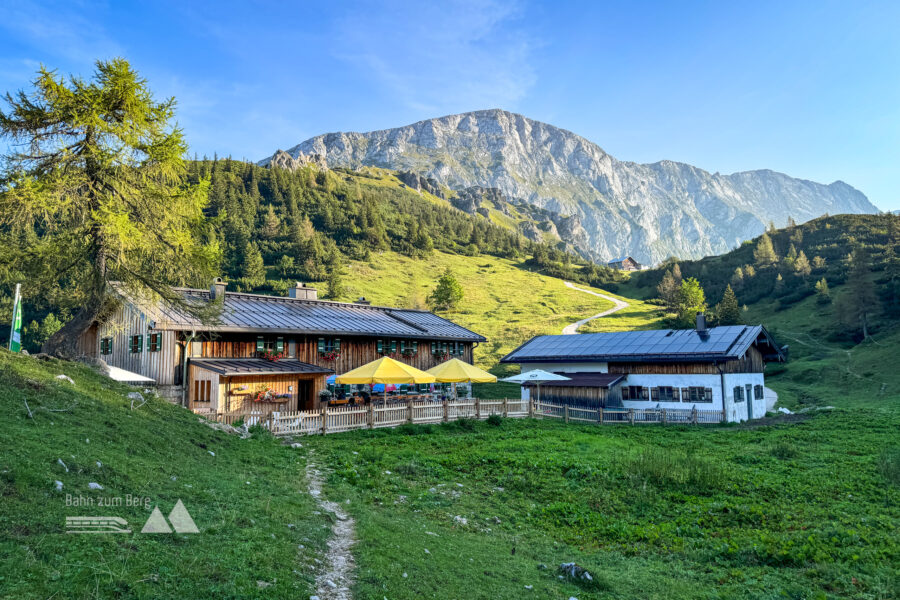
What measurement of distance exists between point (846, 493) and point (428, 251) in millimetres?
111227

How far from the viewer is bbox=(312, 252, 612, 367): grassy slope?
74.5 metres

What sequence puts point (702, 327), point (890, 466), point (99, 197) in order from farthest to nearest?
point (702, 327) < point (99, 197) < point (890, 466)

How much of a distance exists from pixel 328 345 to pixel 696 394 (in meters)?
23.9

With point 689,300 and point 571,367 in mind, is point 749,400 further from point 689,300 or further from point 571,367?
point 689,300

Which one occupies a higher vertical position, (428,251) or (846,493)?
(428,251)

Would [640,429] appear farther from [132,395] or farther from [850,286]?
[850,286]

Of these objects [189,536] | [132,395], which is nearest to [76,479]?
[189,536]

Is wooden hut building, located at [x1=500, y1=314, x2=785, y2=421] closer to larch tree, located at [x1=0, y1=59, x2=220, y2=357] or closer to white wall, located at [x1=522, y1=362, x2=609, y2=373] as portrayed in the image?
white wall, located at [x1=522, y1=362, x2=609, y2=373]

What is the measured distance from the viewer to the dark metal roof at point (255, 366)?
23281 millimetres

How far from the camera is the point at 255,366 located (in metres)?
24.9

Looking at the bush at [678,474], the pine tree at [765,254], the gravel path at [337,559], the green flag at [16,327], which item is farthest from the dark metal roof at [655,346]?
the pine tree at [765,254]

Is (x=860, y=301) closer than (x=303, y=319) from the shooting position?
No

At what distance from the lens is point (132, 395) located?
54.6 feet

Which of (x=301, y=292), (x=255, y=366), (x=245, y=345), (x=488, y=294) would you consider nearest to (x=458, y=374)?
(x=255, y=366)
